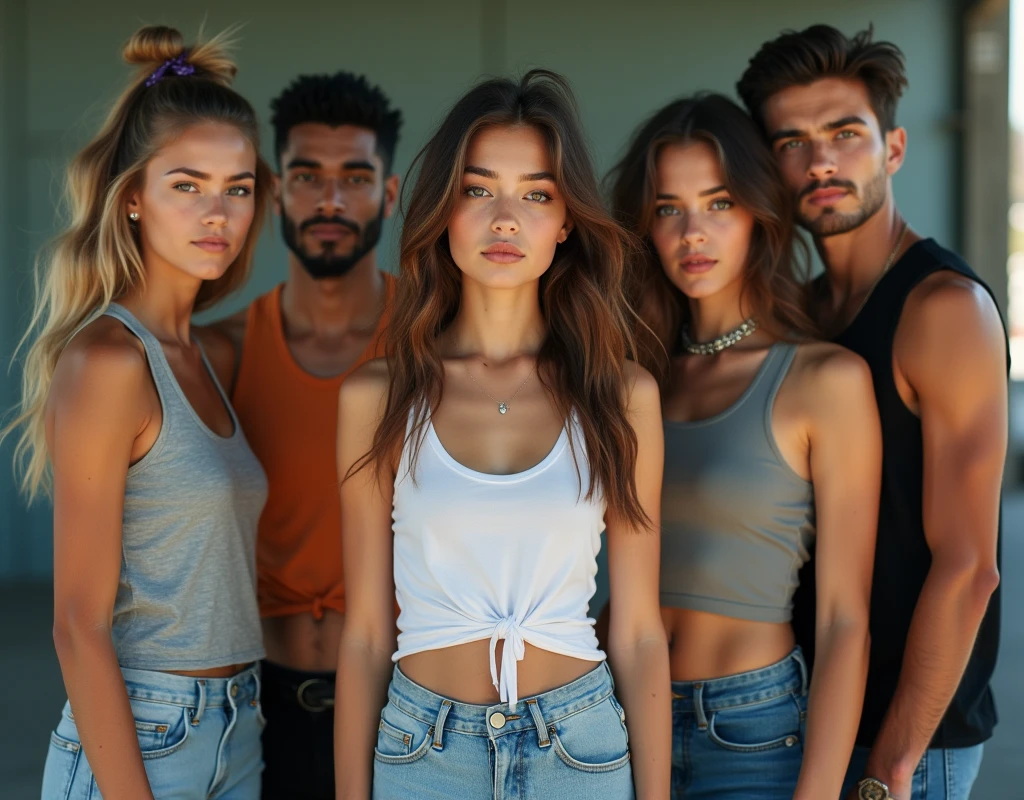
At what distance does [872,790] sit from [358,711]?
1.07 metres

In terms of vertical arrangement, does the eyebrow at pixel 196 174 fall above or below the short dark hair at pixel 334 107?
below

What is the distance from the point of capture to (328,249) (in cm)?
287

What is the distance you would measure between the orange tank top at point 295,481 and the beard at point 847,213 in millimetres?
1092

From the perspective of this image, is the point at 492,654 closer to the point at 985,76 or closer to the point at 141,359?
the point at 141,359

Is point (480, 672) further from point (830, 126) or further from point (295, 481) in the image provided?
point (830, 126)

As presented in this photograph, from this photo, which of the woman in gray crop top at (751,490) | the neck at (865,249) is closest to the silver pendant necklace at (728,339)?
the woman in gray crop top at (751,490)

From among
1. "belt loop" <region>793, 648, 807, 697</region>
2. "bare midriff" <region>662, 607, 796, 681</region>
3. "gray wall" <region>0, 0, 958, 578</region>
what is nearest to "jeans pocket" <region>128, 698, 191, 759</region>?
"bare midriff" <region>662, 607, 796, 681</region>

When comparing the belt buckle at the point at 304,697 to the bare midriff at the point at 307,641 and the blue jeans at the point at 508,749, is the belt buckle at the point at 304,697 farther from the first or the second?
the blue jeans at the point at 508,749

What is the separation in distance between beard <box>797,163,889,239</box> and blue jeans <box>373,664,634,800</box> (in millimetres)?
1226

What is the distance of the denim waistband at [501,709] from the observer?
189 cm

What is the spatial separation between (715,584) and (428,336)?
79cm

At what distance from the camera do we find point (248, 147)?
7.82 ft

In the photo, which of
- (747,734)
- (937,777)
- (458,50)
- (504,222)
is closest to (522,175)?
(504,222)

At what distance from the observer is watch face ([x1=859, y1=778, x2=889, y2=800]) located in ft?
7.16
